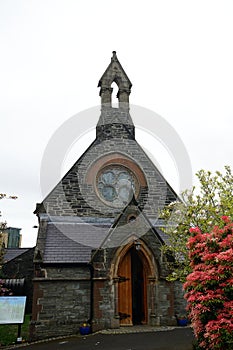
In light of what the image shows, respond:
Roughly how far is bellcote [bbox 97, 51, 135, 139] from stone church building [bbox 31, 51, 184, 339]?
2.00 meters

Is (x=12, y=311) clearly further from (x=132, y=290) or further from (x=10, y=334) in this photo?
(x=132, y=290)

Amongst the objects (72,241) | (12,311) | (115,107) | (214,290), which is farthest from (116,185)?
(214,290)

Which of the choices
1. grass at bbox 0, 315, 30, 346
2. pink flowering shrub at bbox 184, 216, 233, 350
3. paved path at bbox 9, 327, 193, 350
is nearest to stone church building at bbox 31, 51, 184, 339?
grass at bbox 0, 315, 30, 346

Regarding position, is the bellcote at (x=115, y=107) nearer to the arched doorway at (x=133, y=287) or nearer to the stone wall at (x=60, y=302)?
the arched doorway at (x=133, y=287)

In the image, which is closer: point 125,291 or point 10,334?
point 10,334

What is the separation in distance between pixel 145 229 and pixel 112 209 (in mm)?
4019

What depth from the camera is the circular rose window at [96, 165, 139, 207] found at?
1939 centimetres

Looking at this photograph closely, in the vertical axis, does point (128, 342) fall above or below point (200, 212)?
below

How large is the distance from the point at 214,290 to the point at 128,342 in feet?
15.6

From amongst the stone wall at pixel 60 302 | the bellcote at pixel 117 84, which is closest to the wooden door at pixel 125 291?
the stone wall at pixel 60 302

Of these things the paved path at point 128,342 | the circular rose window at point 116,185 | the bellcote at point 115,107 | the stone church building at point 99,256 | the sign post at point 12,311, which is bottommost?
the paved path at point 128,342

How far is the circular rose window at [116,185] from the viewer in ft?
63.6

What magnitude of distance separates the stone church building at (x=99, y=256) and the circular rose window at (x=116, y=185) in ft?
0.21

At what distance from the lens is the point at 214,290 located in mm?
8102
